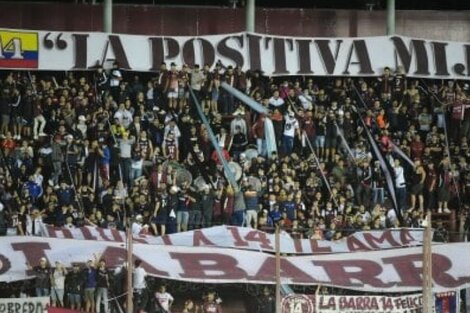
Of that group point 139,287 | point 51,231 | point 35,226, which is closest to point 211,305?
point 139,287

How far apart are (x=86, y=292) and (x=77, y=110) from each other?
820 centimetres

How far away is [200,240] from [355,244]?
321cm

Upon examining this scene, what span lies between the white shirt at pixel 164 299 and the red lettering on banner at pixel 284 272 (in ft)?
5.50

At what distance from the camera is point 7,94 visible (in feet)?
101

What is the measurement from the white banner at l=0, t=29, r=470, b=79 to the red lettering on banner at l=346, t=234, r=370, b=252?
26.4 feet

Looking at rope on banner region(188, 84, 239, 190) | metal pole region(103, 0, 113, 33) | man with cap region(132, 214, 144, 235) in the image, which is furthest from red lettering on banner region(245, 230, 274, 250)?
metal pole region(103, 0, 113, 33)

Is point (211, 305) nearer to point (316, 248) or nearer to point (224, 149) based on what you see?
point (316, 248)

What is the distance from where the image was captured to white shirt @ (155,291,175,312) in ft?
77.9

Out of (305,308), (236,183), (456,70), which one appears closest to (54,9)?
(236,183)

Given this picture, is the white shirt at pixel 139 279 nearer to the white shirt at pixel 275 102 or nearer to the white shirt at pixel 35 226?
the white shirt at pixel 35 226

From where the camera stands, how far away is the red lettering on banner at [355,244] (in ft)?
85.0

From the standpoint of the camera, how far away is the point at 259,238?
85.7 feet

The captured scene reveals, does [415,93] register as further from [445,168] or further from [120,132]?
[120,132]

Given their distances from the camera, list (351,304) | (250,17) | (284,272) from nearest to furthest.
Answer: (351,304)
(284,272)
(250,17)
